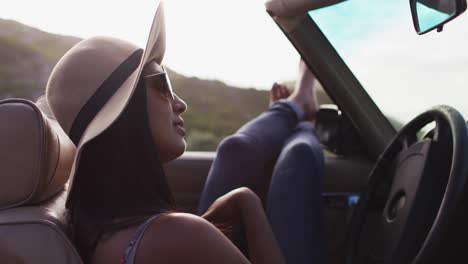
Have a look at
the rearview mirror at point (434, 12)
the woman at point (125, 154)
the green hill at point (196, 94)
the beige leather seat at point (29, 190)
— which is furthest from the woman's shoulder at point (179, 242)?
the green hill at point (196, 94)

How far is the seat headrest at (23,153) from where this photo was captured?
48.5 inches

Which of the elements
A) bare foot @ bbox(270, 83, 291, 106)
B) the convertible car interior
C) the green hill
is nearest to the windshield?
the convertible car interior

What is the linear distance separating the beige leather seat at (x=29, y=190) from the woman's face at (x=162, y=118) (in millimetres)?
221

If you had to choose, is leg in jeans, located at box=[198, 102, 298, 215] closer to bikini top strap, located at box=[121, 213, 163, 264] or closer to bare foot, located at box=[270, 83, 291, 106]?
bare foot, located at box=[270, 83, 291, 106]

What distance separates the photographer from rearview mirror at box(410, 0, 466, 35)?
1461 mm

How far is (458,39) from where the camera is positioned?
189 cm

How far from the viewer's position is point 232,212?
166 cm

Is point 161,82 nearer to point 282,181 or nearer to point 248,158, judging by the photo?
point 282,181

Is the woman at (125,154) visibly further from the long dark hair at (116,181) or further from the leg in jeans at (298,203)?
the leg in jeans at (298,203)

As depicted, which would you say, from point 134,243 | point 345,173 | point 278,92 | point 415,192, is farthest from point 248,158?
point 134,243

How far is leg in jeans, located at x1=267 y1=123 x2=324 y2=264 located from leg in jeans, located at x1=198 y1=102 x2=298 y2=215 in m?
0.19

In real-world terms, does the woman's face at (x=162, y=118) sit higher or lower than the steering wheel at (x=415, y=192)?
higher

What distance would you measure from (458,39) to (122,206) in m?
1.21

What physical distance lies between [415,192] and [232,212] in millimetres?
486
